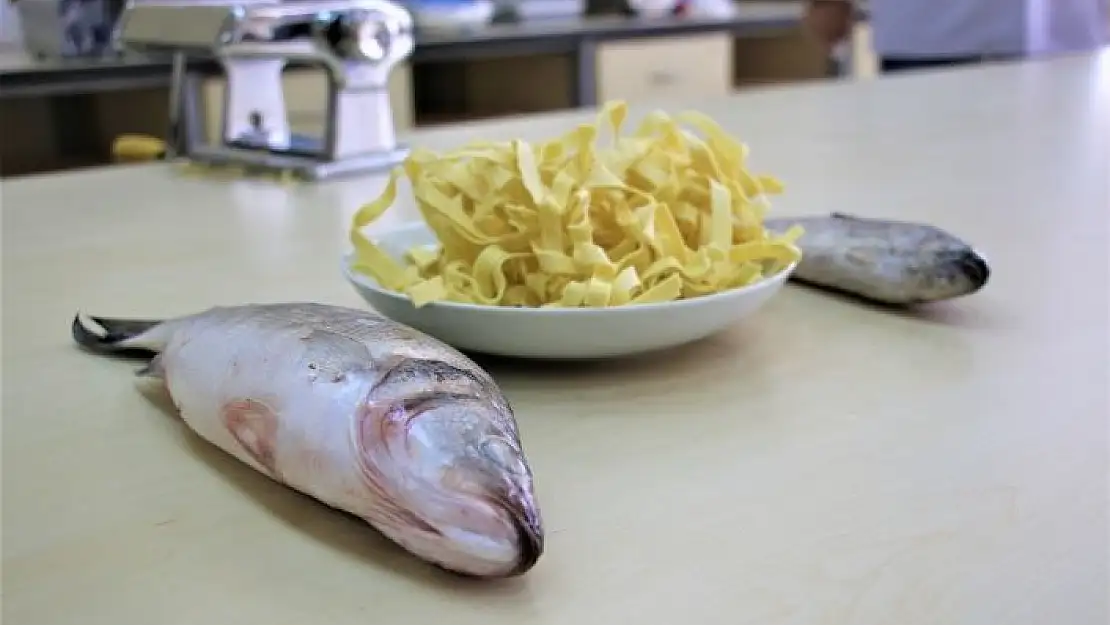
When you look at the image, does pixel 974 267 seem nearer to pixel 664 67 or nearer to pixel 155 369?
pixel 155 369

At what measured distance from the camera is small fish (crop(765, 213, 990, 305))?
633 mm

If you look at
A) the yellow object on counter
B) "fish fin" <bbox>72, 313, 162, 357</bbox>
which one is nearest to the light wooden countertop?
"fish fin" <bbox>72, 313, 162, 357</bbox>

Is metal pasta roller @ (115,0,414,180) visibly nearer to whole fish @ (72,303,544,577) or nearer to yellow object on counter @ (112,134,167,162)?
yellow object on counter @ (112,134,167,162)

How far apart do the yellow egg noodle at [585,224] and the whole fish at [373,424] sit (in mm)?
100

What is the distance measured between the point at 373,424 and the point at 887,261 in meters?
0.36

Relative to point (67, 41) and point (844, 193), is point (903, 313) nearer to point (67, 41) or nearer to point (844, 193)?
point (844, 193)

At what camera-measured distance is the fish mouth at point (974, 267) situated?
0.62m

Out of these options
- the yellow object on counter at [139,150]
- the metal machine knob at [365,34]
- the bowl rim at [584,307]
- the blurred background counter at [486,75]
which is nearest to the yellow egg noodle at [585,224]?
the bowl rim at [584,307]

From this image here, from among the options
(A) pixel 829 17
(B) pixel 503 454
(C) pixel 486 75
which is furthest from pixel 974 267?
(C) pixel 486 75

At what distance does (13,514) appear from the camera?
0.46m

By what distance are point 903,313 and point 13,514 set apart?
452mm

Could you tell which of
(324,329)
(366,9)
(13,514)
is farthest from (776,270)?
(366,9)

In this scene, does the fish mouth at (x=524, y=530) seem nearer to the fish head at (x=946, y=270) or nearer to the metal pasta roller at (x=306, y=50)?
the fish head at (x=946, y=270)

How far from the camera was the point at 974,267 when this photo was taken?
626mm
